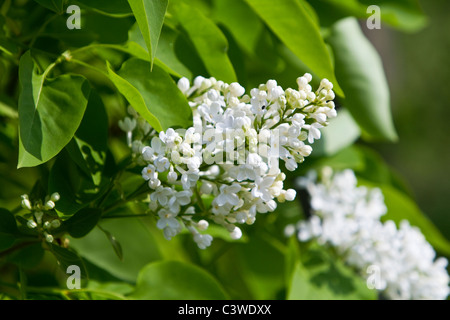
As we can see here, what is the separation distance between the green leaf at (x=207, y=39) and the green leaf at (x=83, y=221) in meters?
0.25

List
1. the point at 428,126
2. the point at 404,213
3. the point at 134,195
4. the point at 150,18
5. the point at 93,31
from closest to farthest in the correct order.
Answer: the point at 150,18 < the point at 134,195 < the point at 93,31 < the point at 404,213 < the point at 428,126

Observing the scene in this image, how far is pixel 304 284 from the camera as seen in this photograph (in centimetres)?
95

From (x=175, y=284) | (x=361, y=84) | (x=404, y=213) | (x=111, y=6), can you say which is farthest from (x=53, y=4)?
(x=404, y=213)

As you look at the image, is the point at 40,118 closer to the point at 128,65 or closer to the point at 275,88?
the point at 128,65

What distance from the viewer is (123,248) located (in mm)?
926

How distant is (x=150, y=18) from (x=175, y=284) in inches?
17.2

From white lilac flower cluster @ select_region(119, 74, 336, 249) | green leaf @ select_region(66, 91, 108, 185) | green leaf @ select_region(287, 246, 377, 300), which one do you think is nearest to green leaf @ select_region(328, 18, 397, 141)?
green leaf @ select_region(287, 246, 377, 300)

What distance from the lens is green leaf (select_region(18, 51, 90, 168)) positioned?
566 mm

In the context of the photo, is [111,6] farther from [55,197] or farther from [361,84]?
[361,84]

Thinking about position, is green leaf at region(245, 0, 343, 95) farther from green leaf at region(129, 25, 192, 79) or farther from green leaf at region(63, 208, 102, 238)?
green leaf at region(63, 208, 102, 238)

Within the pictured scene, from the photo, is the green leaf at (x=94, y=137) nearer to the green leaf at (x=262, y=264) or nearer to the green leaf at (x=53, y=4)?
the green leaf at (x=53, y=4)

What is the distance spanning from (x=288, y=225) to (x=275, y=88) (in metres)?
0.62

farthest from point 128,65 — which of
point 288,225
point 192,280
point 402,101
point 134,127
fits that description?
point 402,101

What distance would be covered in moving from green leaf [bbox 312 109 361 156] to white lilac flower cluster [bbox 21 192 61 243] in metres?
0.60
